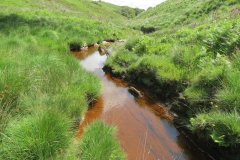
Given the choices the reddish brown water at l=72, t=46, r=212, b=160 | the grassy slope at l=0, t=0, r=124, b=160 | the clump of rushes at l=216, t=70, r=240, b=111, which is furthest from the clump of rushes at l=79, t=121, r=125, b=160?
the clump of rushes at l=216, t=70, r=240, b=111

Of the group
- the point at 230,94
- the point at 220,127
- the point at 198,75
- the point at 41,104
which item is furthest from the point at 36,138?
the point at 198,75

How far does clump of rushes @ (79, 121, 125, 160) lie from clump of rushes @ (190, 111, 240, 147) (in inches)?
87.3

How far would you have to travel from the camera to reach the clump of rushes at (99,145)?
609cm

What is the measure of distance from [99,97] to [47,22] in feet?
57.6

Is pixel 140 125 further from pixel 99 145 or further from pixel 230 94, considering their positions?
pixel 99 145

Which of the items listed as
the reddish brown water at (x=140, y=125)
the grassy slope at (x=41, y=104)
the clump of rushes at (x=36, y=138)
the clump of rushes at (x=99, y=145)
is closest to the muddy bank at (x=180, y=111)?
the reddish brown water at (x=140, y=125)

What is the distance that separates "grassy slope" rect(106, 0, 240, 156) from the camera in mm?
7329

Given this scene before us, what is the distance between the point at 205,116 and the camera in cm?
775

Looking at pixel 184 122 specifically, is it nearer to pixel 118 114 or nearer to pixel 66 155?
pixel 118 114

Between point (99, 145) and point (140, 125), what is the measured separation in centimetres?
335

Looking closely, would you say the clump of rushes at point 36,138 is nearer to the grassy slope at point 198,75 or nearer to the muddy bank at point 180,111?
the grassy slope at point 198,75

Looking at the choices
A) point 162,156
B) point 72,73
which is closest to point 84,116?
point 72,73

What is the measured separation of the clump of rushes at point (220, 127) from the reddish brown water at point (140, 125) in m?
0.72

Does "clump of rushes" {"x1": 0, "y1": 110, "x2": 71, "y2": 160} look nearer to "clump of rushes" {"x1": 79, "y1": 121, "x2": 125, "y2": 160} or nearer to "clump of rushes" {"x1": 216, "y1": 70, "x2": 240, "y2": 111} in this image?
"clump of rushes" {"x1": 79, "y1": 121, "x2": 125, "y2": 160}
